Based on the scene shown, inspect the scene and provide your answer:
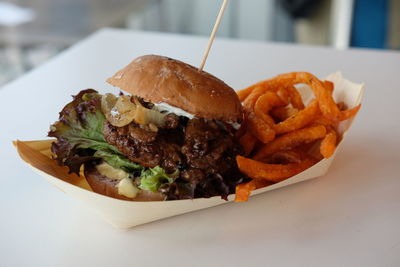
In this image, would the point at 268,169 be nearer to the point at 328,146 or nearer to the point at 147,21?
the point at 328,146

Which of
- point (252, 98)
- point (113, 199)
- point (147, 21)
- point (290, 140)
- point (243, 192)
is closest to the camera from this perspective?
point (113, 199)

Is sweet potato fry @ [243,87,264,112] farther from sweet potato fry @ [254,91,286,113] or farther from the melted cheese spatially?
the melted cheese

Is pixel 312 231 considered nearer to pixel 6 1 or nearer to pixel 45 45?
pixel 45 45

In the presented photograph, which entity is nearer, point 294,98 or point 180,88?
point 180,88

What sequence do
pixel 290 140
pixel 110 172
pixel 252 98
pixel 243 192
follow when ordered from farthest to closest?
1. pixel 252 98
2. pixel 290 140
3. pixel 110 172
4. pixel 243 192

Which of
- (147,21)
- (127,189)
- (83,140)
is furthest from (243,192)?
(147,21)

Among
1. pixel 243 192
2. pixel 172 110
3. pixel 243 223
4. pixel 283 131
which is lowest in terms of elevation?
pixel 243 223

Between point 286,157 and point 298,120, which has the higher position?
point 298,120

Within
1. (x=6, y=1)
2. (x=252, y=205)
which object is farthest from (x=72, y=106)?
(x=6, y=1)
